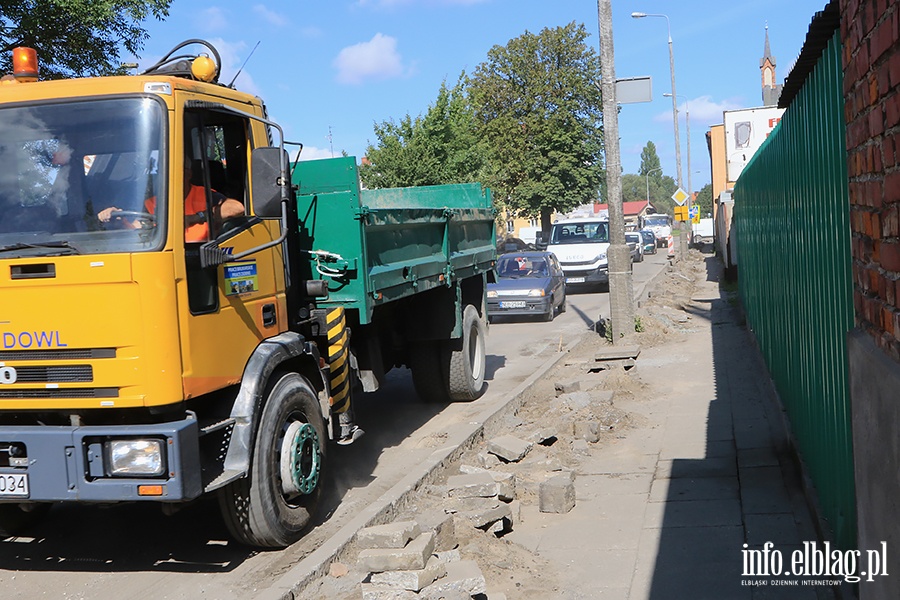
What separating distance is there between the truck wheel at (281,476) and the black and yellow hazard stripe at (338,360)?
581mm

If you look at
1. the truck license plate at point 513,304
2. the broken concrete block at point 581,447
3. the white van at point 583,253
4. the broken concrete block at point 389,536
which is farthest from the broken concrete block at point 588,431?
the white van at point 583,253

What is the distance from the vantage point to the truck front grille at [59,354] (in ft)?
15.1

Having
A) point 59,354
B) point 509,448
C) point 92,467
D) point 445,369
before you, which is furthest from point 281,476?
point 445,369

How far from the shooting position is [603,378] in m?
10.6

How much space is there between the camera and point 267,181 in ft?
17.1

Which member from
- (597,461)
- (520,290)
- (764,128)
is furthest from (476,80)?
(597,461)

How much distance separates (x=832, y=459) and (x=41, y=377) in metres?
4.01

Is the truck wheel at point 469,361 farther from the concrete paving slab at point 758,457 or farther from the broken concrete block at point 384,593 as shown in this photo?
the broken concrete block at point 384,593

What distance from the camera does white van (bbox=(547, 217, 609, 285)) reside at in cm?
2552

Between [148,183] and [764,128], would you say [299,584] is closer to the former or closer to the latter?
[148,183]

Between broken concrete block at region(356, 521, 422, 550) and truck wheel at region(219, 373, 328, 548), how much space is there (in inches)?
28.7

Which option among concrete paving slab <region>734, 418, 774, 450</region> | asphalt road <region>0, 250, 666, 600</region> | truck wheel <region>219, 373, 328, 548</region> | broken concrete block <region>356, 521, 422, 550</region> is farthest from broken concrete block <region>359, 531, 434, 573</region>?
concrete paving slab <region>734, 418, 774, 450</region>

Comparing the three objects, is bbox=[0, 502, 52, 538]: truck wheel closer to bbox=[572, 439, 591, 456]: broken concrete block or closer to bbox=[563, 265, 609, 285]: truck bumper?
bbox=[572, 439, 591, 456]: broken concrete block

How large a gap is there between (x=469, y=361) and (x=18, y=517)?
5.16m
